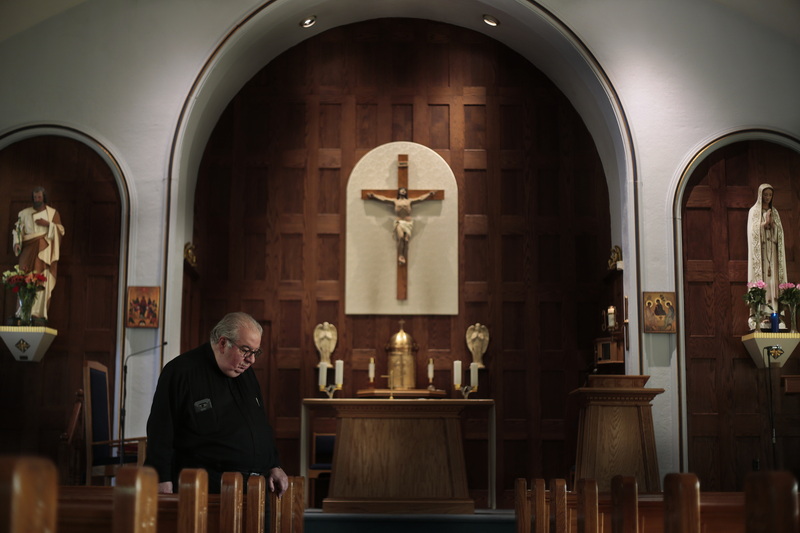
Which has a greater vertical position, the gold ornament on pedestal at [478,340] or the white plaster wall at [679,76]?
the white plaster wall at [679,76]

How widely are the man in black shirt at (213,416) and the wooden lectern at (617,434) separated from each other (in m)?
3.19

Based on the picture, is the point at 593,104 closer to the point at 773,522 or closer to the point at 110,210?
the point at 110,210

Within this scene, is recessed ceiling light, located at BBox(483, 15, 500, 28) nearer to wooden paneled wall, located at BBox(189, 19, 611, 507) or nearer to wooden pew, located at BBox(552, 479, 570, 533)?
wooden paneled wall, located at BBox(189, 19, 611, 507)

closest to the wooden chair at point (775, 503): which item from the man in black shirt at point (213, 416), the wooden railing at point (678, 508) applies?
the wooden railing at point (678, 508)

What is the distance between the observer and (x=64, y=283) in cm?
841

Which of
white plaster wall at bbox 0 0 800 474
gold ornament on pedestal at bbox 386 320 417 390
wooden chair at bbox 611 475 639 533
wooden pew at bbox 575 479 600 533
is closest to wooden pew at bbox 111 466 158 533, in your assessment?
wooden chair at bbox 611 475 639 533

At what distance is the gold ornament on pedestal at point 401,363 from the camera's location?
9016mm

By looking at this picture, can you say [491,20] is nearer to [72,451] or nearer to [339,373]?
[339,373]

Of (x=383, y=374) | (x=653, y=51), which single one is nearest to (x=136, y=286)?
(x=383, y=374)

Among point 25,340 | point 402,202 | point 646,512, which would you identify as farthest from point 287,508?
point 402,202

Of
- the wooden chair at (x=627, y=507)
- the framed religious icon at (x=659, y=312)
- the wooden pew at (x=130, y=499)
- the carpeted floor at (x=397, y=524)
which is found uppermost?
the framed religious icon at (x=659, y=312)

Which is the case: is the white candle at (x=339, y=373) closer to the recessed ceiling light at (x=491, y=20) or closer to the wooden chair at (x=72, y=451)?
the wooden chair at (x=72, y=451)

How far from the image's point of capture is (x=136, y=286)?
824 cm

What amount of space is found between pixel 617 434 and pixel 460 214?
334 cm
